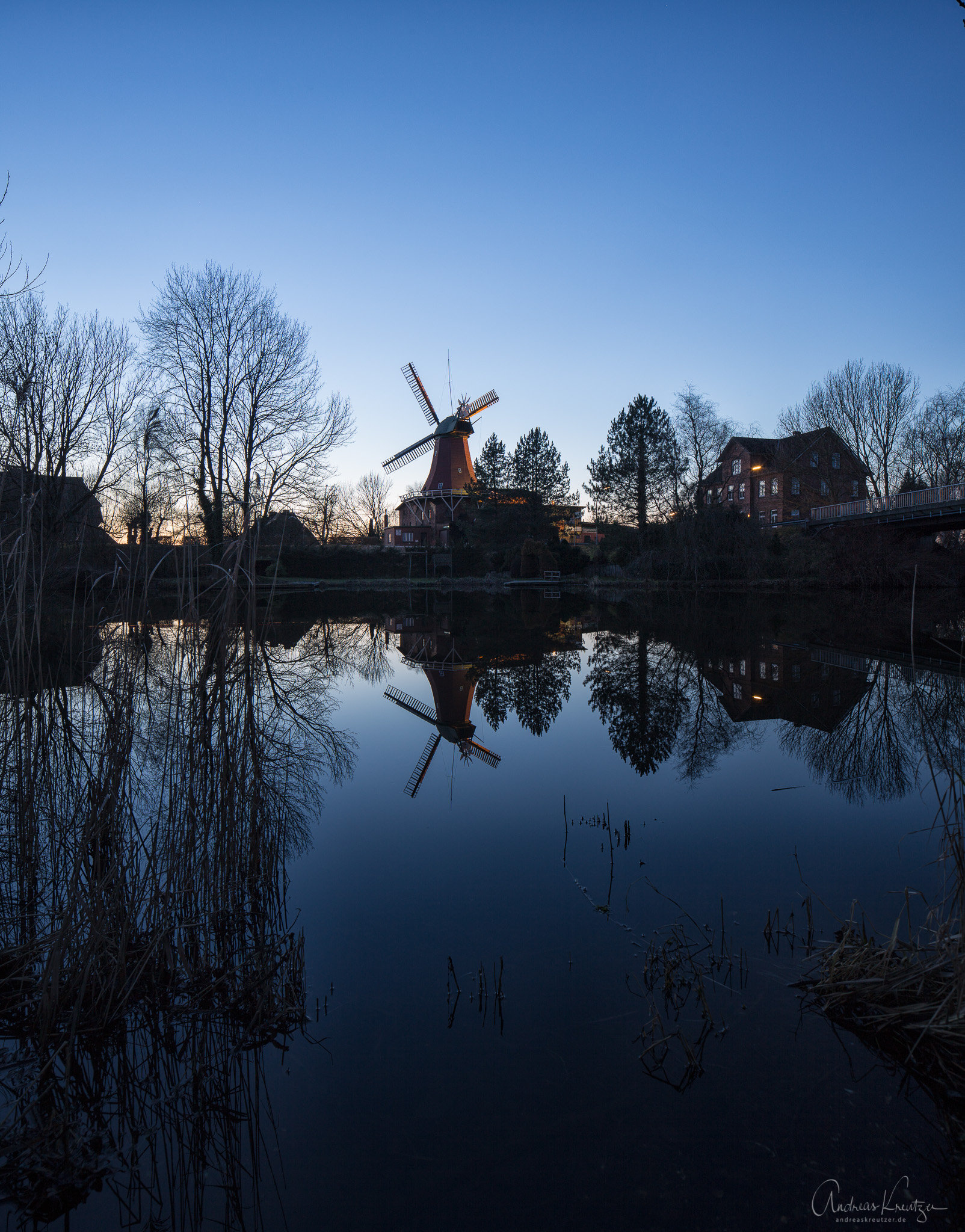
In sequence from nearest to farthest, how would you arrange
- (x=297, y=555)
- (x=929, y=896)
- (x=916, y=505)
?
(x=929, y=896), (x=916, y=505), (x=297, y=555)

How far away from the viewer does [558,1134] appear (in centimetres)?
229

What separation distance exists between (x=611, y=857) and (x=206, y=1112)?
2.89 meters

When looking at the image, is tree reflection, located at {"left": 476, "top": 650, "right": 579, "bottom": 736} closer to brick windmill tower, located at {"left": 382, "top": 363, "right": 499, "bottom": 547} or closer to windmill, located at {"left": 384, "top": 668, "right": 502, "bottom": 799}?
windmill, located at {"left": 384, "top": 668, "right": 502, "bottom": 799}

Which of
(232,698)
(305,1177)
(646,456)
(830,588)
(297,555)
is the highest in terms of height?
(646,456)

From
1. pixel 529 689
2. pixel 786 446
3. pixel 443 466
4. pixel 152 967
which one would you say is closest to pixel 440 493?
pixel 443 466

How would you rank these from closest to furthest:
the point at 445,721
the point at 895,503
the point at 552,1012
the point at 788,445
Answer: the point at 552,1012 → the point at 445,721 → the point at 895,503 → the point at 788,445

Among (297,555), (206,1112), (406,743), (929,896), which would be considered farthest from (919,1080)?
(297,555)

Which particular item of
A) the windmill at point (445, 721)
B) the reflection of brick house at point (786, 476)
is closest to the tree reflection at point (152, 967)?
the windmill at point (445, 721)

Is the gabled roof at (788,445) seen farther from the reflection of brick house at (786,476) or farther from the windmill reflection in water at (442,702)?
the windmill reflection in water at (442,702)

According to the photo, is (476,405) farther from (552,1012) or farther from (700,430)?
(552,1012)

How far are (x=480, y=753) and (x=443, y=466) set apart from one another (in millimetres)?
42672

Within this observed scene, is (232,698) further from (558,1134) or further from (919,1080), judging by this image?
(919,1080)

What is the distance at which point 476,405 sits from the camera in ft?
161

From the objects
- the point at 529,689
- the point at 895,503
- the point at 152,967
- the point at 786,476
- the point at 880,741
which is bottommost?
the point at 152,967
